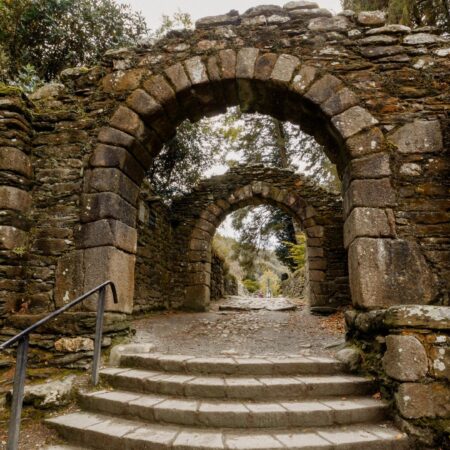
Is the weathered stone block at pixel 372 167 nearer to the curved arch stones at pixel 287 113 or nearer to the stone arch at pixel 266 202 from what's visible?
the curved arch stones at pixel 287 113

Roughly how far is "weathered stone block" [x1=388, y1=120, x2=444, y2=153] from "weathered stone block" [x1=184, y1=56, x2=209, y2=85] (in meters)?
2.18

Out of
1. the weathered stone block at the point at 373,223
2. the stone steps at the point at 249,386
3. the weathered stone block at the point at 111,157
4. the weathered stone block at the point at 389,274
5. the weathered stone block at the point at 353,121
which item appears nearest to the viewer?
the stone steps at the point at 249,386

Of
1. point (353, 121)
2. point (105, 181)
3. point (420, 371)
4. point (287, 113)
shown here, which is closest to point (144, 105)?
point (105, 181)

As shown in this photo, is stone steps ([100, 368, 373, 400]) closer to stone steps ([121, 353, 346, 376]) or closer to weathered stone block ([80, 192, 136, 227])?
stone steps ([121, 353, 346, 376])

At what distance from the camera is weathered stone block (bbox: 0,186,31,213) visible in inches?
135

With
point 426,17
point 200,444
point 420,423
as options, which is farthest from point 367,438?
point 426,17

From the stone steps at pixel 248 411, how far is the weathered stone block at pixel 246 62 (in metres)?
3.32

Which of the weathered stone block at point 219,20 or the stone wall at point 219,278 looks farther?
the stone wall at point 219,278

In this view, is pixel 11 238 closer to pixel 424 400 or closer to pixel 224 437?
pixel 224 437

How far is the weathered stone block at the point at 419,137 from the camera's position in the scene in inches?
132

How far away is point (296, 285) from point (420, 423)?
9108 millimetres

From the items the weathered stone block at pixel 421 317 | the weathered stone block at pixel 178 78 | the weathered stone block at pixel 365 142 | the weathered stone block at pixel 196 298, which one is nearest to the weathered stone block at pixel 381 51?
the weathered stone block at pixel 365 142

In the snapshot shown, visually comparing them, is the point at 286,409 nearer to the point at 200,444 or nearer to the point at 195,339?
the point at 200,444

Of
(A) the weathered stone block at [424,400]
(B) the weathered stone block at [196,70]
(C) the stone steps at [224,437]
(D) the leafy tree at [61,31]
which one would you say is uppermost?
(D) the leafy tree at [61,31]
